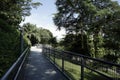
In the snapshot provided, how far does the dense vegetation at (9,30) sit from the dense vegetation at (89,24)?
10190 millimetres

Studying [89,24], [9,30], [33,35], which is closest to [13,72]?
[9,30]

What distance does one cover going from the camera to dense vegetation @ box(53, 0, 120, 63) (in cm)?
3044

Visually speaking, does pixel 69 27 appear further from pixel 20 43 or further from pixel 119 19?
pixel 20 43

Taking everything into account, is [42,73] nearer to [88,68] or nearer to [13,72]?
[88,68]

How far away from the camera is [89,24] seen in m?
32.7

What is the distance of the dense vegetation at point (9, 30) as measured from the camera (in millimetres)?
6661

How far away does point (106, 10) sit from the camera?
30.7m

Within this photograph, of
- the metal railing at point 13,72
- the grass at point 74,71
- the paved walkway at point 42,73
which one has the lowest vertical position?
the paved walkway at point 42,73

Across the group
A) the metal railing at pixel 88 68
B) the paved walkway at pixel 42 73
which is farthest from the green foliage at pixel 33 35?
the metal railing at pixel 88 68

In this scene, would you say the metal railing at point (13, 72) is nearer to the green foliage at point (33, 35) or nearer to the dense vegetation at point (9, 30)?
the dense vegetation at point (9, 30)

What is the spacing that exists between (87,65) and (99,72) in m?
1.04

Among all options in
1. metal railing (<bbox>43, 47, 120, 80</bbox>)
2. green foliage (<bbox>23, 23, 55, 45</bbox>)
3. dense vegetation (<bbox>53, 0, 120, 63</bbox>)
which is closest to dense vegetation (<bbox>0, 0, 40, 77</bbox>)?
metal railing (<bbox>43, 47, 120, 80</bbox>)

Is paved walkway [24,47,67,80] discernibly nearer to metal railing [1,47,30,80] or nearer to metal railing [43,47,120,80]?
metal railing [43,47,120,80]

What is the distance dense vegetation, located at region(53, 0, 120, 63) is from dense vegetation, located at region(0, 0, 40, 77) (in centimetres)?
1019
